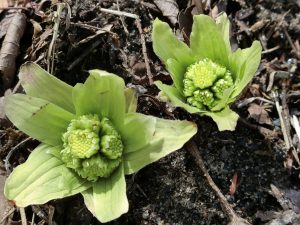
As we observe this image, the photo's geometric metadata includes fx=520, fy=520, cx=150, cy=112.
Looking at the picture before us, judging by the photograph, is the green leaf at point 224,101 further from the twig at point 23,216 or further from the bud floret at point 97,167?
the twig at point 23,216

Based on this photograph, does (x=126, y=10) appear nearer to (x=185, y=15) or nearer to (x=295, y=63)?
(x=185, y=15)

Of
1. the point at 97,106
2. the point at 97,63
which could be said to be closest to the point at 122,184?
the point at 97,106

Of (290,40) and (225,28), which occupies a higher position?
(225,28)

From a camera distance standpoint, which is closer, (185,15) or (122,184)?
(122,184)

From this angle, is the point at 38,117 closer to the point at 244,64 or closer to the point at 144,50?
the point at 144,50

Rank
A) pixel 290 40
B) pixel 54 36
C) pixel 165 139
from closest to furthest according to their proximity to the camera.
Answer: pixel 165 139 → pixel 54 36 → pixel 290 40

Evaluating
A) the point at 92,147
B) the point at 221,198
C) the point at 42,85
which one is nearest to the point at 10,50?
the point at 42,85

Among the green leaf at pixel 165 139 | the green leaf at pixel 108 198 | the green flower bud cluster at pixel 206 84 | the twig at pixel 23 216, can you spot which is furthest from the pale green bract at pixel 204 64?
the twig at pixel 23 216
